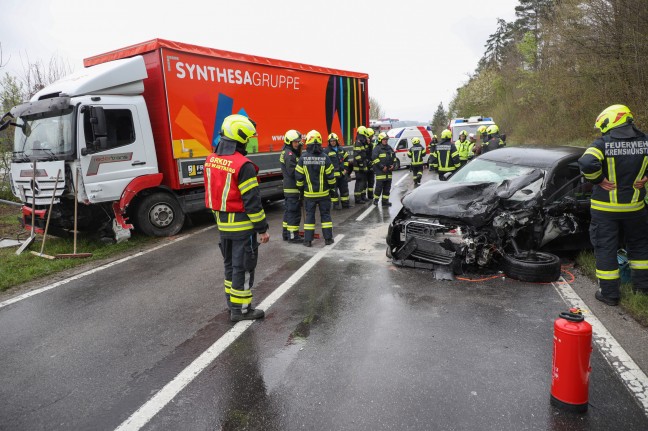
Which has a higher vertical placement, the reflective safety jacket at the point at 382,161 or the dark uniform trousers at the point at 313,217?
the reflective safety jacket at the point at 382,161

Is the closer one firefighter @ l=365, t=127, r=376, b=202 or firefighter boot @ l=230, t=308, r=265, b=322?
firefighter boot @ l=230, t=308, r=265, b=322

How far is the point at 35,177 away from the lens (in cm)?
714

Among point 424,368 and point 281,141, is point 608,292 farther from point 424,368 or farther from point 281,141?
point 281,141

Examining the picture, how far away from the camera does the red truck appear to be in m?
7.10

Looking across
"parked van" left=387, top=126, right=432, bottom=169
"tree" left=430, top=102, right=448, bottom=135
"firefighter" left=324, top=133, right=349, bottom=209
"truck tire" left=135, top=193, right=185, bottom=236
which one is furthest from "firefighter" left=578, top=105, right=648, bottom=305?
"tree" left=430, top=102, right=448, bottom=135

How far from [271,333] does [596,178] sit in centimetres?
351

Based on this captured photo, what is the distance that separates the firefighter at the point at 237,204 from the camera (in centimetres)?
407

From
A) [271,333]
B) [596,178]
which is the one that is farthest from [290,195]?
[596,178]

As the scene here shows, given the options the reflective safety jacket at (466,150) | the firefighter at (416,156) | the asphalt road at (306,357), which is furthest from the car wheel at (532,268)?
the firefighter at (416,156)

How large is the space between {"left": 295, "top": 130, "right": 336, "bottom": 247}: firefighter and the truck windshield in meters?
3.78

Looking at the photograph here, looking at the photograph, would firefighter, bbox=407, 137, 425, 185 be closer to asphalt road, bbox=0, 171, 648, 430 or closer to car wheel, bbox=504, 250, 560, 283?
asphalt road, bbox=0, 171, 648, 430

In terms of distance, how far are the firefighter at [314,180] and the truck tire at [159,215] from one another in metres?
2.79

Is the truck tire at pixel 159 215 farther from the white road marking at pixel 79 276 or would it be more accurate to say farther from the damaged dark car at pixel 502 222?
the damaged dark car at pixel 502 222

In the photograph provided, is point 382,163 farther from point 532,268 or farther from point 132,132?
point 532,268
